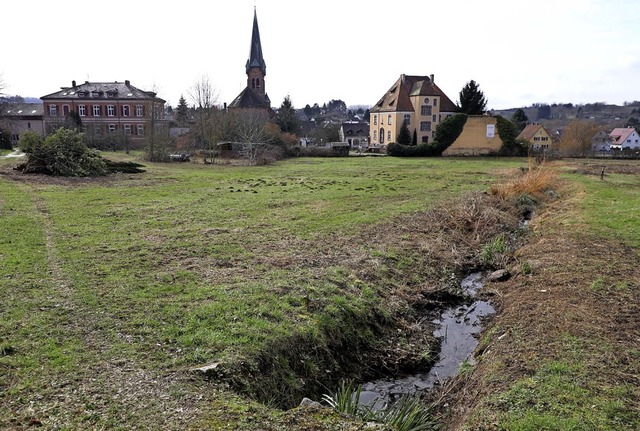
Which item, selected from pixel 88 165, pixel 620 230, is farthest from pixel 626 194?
pixel 88 165

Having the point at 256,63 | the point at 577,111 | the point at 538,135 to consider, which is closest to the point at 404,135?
the point at 538,135

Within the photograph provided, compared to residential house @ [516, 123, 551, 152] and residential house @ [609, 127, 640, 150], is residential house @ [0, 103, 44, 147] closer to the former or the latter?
residential house @ [516, 123, 551, 152]

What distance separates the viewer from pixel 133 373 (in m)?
6.38

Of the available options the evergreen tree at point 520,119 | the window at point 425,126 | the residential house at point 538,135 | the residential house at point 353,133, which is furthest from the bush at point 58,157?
the evergreen tree at point 520,119

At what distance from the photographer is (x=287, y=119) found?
6944cm

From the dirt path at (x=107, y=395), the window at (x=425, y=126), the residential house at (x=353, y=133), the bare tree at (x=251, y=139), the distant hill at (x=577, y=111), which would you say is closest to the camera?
the dirt path at (x=107, y=395)

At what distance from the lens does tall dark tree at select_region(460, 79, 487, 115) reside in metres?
61.2

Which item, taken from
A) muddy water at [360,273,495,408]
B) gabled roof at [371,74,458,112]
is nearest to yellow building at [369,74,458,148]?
gabled roof at [371,74,458,112]

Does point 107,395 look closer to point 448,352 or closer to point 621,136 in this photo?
point 448,352

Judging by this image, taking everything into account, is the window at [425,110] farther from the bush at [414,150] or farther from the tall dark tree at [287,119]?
the tall dark tree at [287,119]

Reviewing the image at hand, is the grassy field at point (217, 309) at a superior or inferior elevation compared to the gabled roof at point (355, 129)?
inferior

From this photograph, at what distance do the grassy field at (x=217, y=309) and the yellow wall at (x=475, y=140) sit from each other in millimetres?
35463

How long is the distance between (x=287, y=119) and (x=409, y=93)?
58.8 ft

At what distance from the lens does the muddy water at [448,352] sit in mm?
7586
